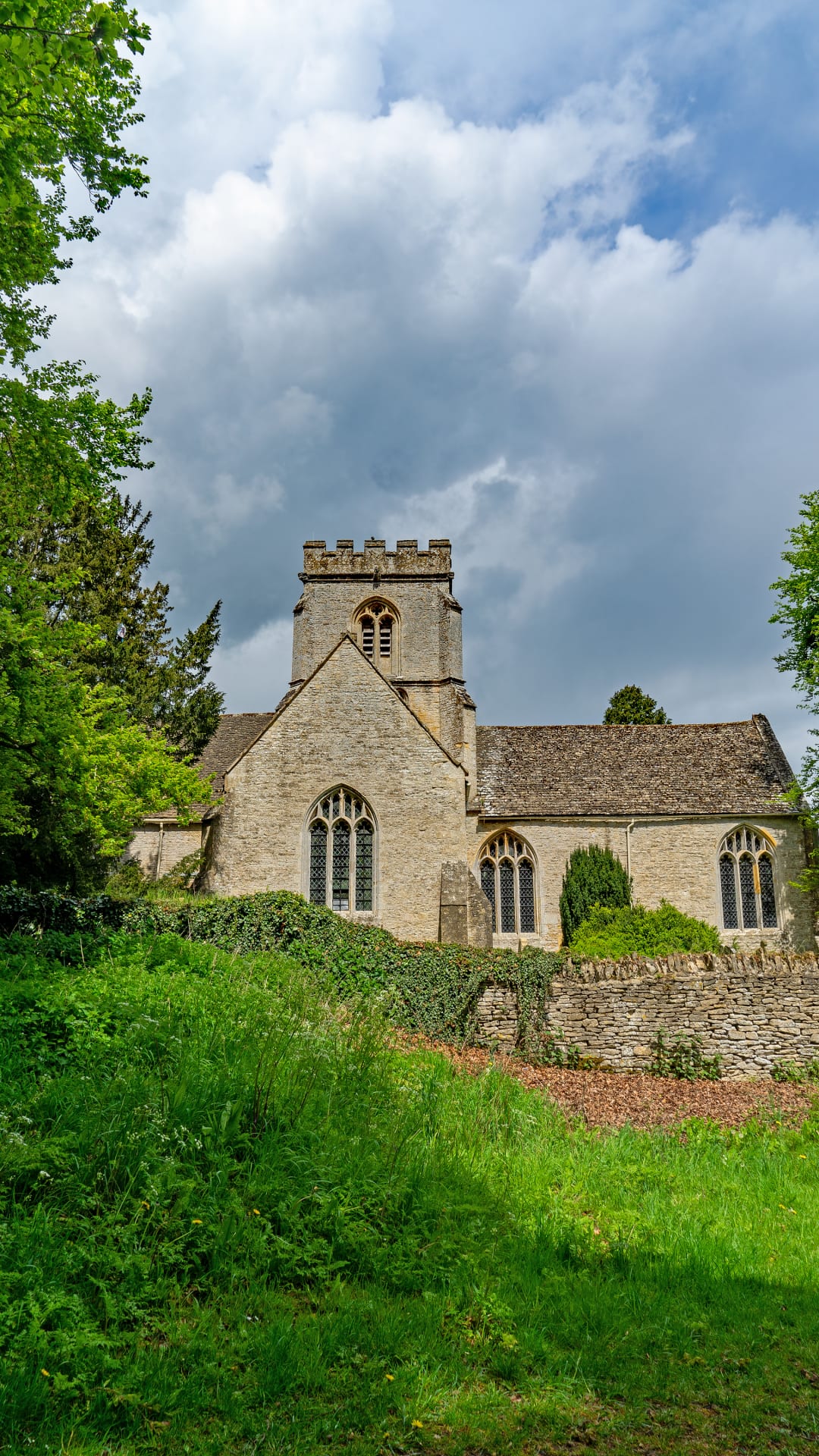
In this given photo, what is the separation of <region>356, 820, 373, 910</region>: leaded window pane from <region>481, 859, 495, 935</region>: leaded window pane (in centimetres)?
656

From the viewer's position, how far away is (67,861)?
744 inches

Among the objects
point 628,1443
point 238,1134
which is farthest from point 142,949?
point 628,1443

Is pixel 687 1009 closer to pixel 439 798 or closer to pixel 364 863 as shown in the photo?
pixel 439 798

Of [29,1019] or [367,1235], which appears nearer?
[367,1235]

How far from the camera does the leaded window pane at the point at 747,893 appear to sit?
1002 inches

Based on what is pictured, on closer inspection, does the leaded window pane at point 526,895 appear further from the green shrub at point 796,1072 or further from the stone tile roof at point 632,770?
the green shrub at point 796,1072

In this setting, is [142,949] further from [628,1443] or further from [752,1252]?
[628,1443]

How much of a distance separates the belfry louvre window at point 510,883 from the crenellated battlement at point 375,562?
11.5 m

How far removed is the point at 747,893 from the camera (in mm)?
25594

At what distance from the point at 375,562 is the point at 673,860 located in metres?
15.7

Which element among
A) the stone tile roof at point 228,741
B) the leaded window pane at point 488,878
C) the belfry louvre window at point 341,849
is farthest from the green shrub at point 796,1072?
the stone tile roof at point 228,741

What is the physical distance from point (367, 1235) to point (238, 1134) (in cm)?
113

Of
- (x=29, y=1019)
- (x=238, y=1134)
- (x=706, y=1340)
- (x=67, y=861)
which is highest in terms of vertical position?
(x=67, y=861)

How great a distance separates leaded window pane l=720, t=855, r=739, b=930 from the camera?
83.5 feet
